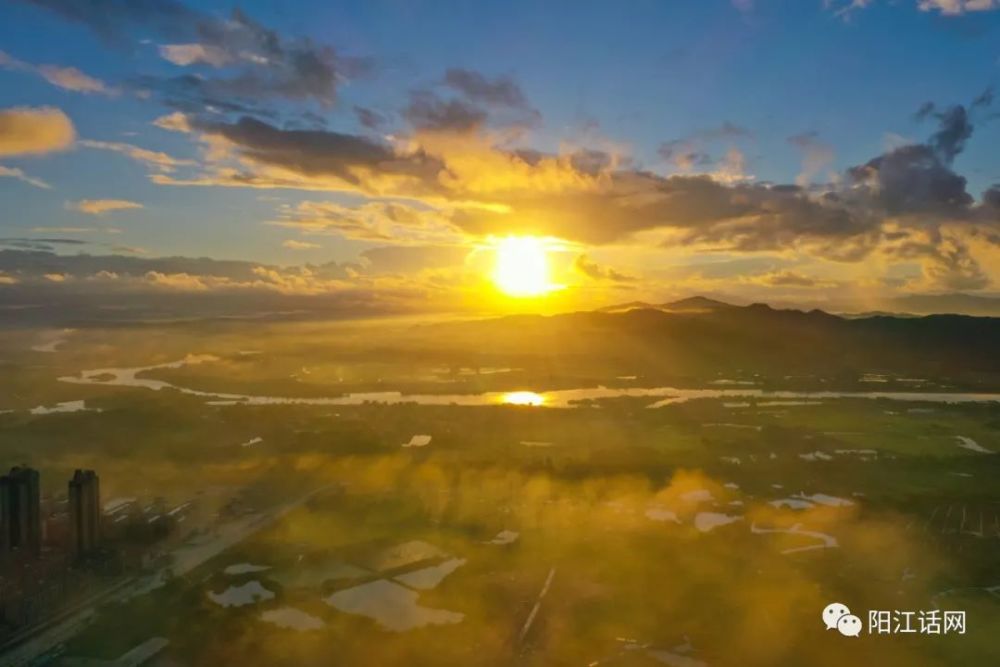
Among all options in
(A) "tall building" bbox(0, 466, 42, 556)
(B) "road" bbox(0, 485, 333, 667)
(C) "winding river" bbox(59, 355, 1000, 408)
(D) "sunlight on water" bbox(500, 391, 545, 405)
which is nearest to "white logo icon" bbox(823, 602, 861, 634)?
(B) "road" bbox(0, 485, 333, 667)

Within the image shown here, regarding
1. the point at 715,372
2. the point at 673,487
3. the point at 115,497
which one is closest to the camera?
the point at 115,497

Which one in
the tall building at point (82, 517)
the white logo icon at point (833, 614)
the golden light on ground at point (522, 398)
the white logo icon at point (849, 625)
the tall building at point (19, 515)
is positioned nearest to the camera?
the white logo icon at point (849, 625)

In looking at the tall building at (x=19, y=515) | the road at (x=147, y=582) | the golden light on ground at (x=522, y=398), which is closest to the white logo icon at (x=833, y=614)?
the road at (x=147, y=582)

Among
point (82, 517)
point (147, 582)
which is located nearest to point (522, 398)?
point (82, 517)

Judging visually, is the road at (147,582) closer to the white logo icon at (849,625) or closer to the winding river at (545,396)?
the white logo icon at (849,625)

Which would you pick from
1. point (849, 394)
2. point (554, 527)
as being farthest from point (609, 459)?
point (849, 394)

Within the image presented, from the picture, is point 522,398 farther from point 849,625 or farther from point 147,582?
point 849,625

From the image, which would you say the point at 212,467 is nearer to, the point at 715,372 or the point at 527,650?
the point at 527,650

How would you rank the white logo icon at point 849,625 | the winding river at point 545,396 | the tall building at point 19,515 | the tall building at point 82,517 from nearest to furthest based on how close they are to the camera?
the white logo icon at point 849,625 < the tall building at point 19,515 < the tall building at point 82,517 < the winding river at point 545,396
